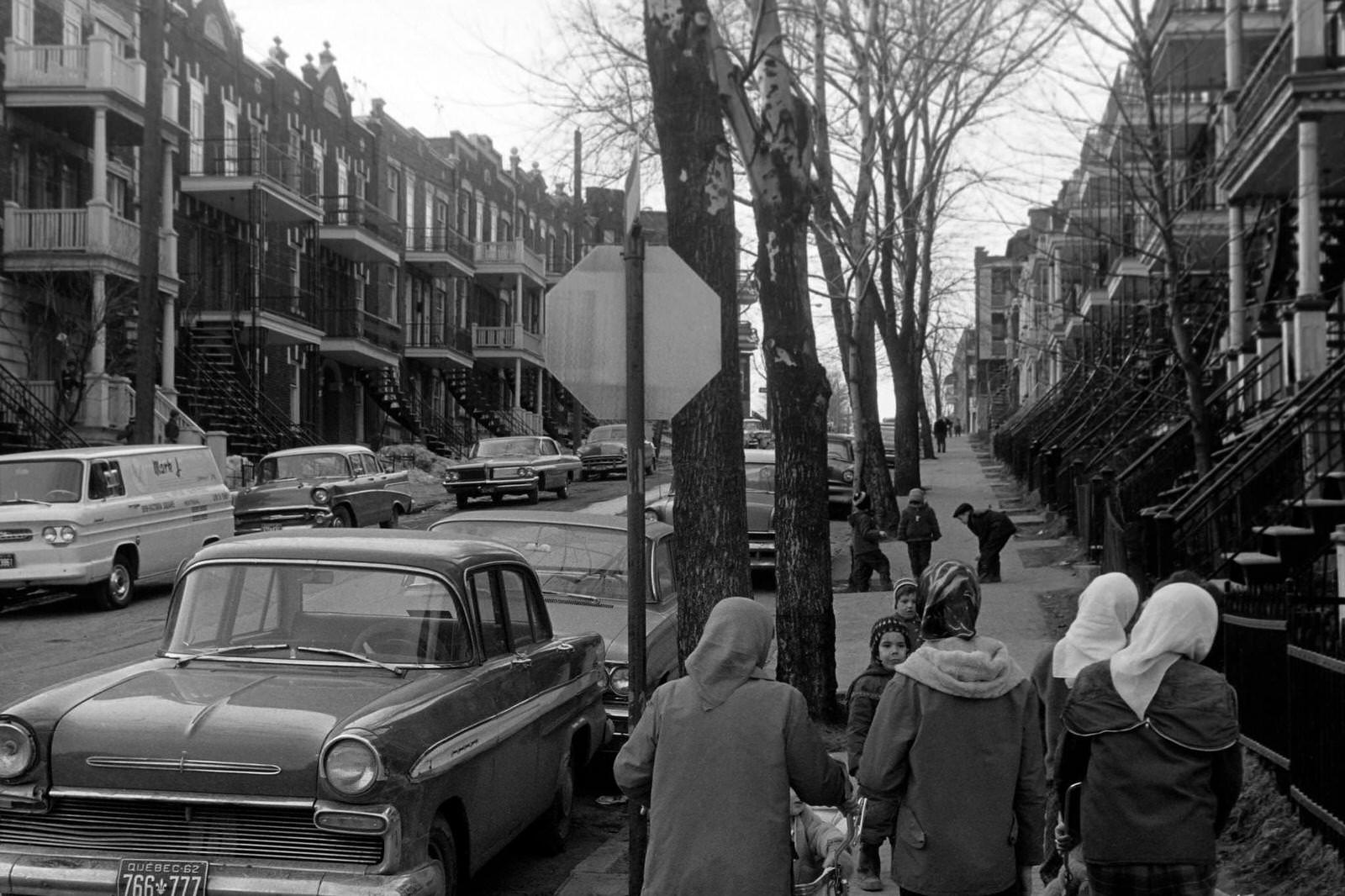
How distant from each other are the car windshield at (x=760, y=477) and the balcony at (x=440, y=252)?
28.5m

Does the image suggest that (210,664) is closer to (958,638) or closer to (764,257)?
(958,638)

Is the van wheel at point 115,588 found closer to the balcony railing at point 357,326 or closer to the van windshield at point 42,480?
the van windshield at point 42,480

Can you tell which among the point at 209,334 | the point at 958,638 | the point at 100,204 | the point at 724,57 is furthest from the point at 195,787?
the point at 209,334

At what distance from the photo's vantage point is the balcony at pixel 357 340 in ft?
137

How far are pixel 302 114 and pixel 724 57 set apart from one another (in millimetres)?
34485

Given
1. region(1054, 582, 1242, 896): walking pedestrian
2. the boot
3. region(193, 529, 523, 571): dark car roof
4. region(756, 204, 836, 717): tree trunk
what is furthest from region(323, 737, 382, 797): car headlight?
region(756, 204, 836, 717): tree trunk

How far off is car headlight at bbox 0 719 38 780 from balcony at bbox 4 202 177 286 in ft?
77.7

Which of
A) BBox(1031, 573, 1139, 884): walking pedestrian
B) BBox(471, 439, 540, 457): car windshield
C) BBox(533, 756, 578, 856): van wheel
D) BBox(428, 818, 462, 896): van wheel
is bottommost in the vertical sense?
BBox(533, 756, 578, 856): van wheel

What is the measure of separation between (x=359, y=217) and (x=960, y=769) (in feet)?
139

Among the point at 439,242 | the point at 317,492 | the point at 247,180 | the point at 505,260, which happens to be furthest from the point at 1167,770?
the point at 505,260

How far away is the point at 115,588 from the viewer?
1678 centimetres

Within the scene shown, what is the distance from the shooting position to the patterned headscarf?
4.56 meters

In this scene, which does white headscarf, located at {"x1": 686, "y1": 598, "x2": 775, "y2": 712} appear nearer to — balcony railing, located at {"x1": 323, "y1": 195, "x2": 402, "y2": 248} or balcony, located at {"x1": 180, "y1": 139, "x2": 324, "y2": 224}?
balcony, located at {"x1": 180, "y1": 139, "x2": 324, "y2": 224}

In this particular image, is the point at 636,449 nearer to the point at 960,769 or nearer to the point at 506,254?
the point at 960,769
